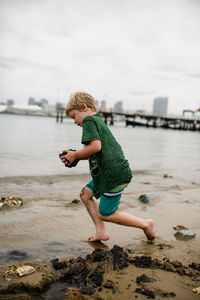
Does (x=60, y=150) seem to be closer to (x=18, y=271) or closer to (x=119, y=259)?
(x=119, y=259)

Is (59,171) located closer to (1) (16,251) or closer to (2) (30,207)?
(2) (30,207)

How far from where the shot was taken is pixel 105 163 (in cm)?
263

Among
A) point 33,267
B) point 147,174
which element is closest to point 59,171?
point 147,174

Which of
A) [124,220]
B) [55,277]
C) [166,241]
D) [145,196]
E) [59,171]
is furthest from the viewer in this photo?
[59,171]

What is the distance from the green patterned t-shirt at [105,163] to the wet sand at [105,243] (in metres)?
0.64

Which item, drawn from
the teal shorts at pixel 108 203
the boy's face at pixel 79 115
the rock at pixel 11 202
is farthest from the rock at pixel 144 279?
the rock at pixel 11 202

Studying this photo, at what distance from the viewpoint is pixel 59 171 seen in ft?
26.8

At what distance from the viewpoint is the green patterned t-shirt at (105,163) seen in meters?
2.62

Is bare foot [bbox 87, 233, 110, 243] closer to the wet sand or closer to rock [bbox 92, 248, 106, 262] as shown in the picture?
the wet sand

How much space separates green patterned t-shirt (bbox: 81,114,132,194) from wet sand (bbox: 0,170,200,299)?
25.2 inches

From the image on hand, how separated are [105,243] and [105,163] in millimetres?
943

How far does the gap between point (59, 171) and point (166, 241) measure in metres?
5.42

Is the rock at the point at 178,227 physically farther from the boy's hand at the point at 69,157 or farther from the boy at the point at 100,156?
the boy's hand at the point at 69,157

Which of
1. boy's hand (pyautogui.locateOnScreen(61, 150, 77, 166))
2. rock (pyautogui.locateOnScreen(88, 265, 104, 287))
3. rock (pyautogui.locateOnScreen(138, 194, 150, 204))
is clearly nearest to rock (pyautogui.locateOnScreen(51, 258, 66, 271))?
rock (pyautogui.locateOnScreen(88, 265, 104, 287))
